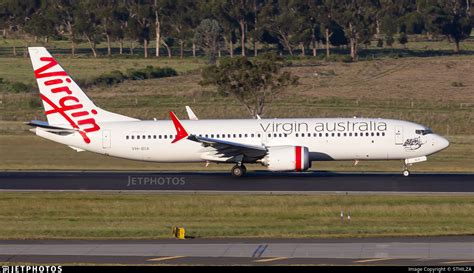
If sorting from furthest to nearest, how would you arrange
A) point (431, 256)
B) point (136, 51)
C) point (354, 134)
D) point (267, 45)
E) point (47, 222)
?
point (136, 51), point (267, 45), point (354, 134), point (47, 222), point (431, 256)

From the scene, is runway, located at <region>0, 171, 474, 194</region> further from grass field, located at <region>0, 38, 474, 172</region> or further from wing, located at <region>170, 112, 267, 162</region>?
grass field, located at <region>0, 38, 474, 172</region>

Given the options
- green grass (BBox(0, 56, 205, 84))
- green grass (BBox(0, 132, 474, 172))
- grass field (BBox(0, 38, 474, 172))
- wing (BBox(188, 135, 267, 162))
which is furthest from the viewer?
green grass (BBox(0, 56, 205, 84))

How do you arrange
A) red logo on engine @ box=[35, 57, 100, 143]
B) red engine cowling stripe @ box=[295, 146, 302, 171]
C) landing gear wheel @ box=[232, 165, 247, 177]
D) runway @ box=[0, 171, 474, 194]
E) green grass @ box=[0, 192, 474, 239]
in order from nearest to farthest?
green grass @ box=[0, 192, 474, 239] < runway @ box=[0, 171, 474, 194] < red engine cowling stripe @ box=[295, 146, 302, 171] < landing gear wheel @ box=[232, 165, 247, 177] < red logo on engine @ box=[35, 57, 100, 143]

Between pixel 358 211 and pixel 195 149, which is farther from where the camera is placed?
pixel 195 149

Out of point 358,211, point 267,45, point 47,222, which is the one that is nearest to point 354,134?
point 358,211

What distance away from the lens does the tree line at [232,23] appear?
15450 cm

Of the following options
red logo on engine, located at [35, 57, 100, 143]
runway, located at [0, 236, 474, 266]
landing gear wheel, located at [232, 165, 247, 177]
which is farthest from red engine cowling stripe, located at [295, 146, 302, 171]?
runway, located at [0, 236, 474, 266]

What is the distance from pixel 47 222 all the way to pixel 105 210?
3561 millimetres

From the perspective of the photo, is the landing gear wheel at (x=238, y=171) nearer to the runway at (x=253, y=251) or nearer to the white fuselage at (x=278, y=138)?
the white fuselage at (x=278, y=138)

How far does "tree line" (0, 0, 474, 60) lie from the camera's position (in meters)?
154

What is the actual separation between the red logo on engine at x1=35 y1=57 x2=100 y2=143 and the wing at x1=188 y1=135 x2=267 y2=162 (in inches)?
241

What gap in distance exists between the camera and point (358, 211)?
39094mm

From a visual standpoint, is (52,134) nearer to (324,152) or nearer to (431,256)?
(324,152)

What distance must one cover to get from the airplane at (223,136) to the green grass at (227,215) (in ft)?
26.6
